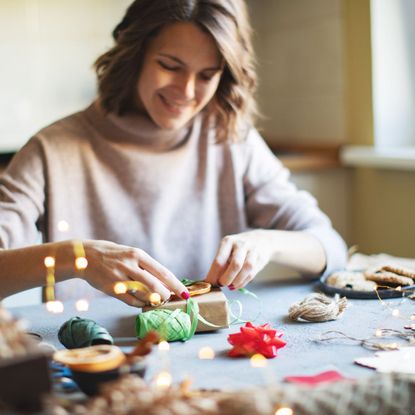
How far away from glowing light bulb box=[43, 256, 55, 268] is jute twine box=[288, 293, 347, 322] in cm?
44

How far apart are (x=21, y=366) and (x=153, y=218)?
3.39ft

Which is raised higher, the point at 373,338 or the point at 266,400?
the point at 266,400

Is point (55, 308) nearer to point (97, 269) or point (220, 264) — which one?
point (97, 269)

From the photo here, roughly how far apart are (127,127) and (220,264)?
54 cm

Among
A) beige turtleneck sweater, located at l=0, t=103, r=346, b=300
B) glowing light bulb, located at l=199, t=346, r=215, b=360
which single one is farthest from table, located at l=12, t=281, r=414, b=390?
beige turtleneck sweater, located at l=0, t=103, r=346, b=300

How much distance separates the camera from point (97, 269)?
126 centimetres

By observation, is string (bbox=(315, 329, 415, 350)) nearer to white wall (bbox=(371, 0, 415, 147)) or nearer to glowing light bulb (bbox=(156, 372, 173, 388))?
glowing light bulb (bbox=(156, 372, 173, 388))

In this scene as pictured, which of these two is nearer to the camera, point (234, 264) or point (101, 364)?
point (101, 364)

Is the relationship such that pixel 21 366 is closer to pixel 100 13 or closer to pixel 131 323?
pixel 131 323

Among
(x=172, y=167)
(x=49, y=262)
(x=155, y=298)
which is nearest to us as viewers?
(x=155, y=298)

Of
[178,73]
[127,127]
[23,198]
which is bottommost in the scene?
[23,198]

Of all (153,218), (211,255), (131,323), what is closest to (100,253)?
(131,323)

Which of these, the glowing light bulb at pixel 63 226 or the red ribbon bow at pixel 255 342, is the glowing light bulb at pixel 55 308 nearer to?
the glowing light bulb at pixel 63 226

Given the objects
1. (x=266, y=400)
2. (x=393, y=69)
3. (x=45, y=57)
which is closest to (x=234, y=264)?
(x=266, y=400)
